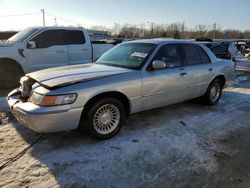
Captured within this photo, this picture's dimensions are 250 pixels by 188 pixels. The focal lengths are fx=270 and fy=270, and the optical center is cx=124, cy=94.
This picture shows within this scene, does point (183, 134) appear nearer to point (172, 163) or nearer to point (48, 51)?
point (172, 163)

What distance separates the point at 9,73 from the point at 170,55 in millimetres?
5018

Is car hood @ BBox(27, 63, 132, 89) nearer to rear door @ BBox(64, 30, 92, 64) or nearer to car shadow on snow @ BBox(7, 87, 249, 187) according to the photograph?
car shadow on snow @ BBox(7, 87, 249, 187)

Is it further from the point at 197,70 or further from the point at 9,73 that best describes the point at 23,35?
the point at 197,70

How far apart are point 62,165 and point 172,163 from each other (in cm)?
149

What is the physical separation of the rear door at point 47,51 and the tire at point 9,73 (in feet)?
1.37

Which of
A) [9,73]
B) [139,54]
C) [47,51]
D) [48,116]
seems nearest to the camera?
[48,116]

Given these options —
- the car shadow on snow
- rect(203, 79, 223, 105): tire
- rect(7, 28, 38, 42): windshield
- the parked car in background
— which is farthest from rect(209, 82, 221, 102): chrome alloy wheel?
rect(7, 28, 38, 42): windshield

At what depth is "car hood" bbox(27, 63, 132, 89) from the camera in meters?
4.02

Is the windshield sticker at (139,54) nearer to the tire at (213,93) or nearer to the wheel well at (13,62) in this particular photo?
the tire at (213,93)

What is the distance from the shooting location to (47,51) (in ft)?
26.8

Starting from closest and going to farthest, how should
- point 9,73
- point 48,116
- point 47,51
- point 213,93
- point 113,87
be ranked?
point 48,116, point 113,87, point 213,93, point 9,73, point 47,51

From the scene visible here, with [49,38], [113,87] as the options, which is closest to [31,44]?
[49,38]

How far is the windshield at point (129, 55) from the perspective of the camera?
16.1ft

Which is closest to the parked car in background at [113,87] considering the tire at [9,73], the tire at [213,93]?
the tire at [213,93]
